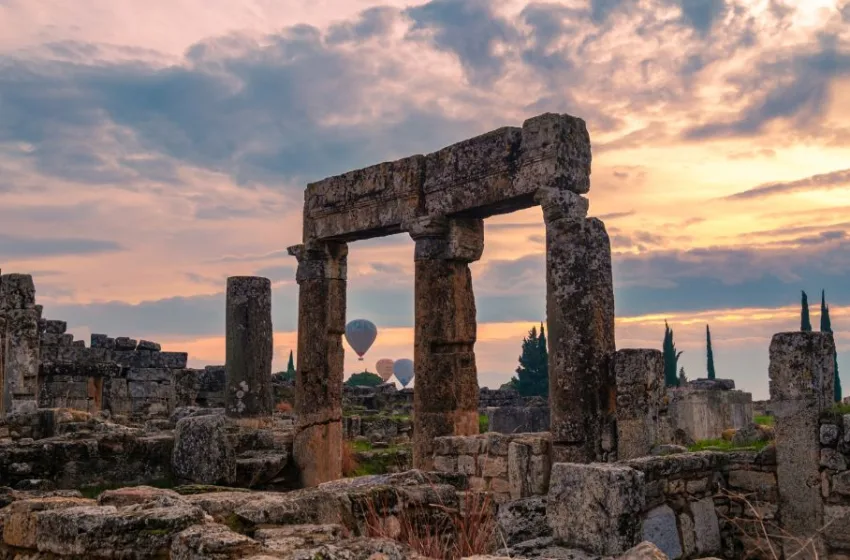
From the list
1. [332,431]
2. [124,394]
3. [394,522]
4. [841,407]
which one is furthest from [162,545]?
[124,394]

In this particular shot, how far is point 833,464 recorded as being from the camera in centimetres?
935

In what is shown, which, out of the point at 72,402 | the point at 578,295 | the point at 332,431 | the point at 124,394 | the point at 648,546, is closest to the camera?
the point at 648,546

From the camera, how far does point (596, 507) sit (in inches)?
250

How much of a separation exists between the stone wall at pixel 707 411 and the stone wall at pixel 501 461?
8262 millimetres

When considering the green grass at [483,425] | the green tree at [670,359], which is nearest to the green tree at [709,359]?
the green tree at [670,359]

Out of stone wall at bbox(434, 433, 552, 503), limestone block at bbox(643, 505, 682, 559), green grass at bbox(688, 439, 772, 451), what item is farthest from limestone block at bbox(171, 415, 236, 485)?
green grass at bbox(688, 439, 772, 451)

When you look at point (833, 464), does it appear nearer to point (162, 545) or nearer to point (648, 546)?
point (648, 546)

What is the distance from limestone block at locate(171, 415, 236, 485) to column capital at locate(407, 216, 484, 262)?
416 centimetres

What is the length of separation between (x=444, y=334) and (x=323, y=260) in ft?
11.9

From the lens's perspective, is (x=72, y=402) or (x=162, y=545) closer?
(x=162, y=545)

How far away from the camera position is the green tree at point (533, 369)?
49.7 meters

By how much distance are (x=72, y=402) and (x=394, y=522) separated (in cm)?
2064

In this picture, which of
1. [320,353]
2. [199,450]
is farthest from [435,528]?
[320,353]

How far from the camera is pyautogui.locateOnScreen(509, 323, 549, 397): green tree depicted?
49.7 metres
